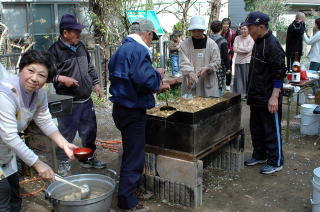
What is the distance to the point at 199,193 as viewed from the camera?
13.3 feet

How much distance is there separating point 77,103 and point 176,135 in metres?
1.56

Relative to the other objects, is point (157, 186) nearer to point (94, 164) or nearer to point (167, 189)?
point (167, 189)

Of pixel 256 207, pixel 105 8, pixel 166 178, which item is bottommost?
pixel 256 207

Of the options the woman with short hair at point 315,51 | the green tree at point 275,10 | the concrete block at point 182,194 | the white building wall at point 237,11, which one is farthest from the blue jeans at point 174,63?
the white building wall at point 237,11

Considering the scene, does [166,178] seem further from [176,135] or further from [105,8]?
[105,8]

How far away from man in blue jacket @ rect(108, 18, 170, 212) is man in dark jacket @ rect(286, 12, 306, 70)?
25.4ft

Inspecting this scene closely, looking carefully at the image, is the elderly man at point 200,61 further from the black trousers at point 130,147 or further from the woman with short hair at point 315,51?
the woman with short hair at point 315,51

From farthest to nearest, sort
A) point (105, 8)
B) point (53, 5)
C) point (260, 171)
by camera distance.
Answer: point (53, 5), point (105, 8), point (260, 171)

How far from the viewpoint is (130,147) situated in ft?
12.2

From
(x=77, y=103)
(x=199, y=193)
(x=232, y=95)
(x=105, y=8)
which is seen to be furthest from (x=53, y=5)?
(x=199, y=193)

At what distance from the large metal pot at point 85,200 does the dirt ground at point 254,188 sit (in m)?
0.64

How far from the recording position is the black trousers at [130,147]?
11.9ft

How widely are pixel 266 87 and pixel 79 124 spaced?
8.48ft

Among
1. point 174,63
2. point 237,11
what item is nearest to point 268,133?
point 174,63
